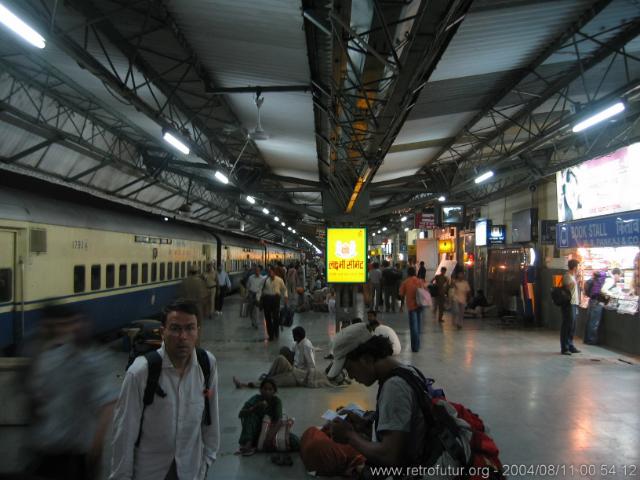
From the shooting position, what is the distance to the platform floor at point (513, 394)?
5.89 meters

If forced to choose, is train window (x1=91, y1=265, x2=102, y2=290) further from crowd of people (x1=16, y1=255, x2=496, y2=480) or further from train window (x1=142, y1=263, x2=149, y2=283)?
crowd of people (x1=16, y1=255, x2=496, y2=480)

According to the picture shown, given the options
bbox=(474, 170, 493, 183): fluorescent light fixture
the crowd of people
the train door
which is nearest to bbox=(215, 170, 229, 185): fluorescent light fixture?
the train door

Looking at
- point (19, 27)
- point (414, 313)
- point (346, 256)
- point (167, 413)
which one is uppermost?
point (19, 27)

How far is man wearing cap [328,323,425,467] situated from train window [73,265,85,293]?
1020cm

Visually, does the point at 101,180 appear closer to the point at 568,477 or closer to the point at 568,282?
the point at 568,282

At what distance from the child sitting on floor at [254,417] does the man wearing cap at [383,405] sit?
11.2 feet

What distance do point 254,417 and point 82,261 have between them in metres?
7.64

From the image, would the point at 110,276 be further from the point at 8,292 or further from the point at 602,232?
the point at 602,232

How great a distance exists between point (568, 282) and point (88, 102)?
471 inches

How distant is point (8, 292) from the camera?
30.6ft

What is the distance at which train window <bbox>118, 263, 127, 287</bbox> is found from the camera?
46.9ft

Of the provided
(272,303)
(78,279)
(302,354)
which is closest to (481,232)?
(272,303)

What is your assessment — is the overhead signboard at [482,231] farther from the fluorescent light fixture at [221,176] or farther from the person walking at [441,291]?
the fluorescent light fixture at [221,176]

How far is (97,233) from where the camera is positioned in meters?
13.0
